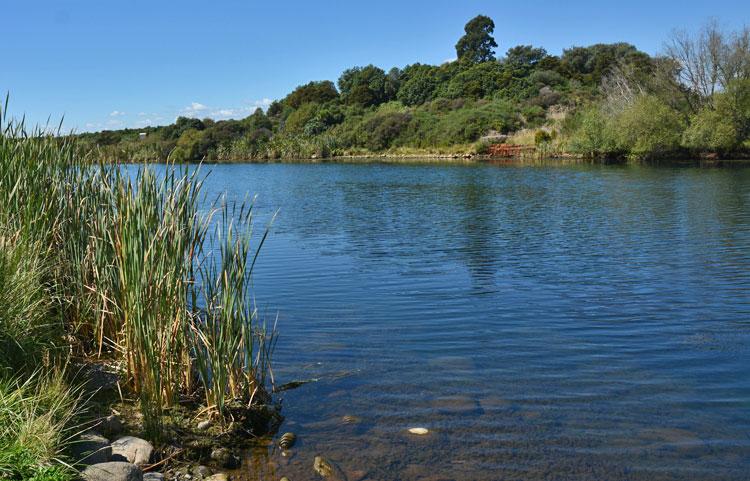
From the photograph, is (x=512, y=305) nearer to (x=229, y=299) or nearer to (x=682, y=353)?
(x=682, y=353)

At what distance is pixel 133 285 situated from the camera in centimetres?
599

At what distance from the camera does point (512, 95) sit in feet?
327

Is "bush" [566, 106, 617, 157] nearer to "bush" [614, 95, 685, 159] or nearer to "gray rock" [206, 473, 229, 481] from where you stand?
"bush" [614, 95, 685, 159]

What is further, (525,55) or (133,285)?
(525,55)

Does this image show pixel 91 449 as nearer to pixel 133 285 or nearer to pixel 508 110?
pixel 133 285

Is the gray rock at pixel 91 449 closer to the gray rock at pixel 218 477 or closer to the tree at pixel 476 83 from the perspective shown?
the gray rock at pixel 218 477

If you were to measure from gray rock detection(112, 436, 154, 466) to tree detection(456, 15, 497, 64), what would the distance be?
132207 millimetres

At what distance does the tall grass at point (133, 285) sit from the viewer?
19.3 feet

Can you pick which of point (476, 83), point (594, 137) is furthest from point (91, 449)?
point (476, 83)

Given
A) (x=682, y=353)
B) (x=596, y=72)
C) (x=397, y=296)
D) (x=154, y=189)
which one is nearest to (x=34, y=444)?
(x=154, y=189)

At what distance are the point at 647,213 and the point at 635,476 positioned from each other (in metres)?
19.1

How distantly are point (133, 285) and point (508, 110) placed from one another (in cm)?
→ 8850

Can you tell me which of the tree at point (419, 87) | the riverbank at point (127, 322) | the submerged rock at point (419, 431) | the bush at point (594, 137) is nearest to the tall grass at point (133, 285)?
the riverbank at point (127, 322)

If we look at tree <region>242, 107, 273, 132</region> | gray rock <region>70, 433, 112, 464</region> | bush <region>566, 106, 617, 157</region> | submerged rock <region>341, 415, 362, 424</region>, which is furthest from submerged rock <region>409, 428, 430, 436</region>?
tree <region>242, 107, 273, 132</region>
